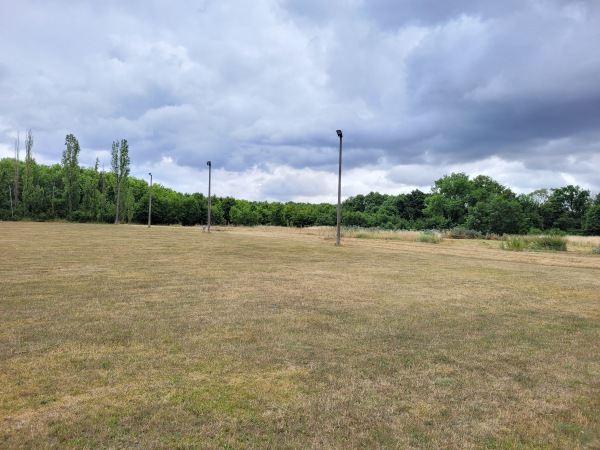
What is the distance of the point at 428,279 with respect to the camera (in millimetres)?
12672

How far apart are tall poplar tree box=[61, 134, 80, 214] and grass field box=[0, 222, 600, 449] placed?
87.1 metres

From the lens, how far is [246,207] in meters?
126

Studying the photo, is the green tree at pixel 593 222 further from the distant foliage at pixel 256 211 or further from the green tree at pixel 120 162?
the green tree at pixel 120 162

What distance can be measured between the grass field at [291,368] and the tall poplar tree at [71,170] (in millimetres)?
87081

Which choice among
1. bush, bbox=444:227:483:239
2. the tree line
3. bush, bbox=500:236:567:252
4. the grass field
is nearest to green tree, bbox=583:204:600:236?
the tree line

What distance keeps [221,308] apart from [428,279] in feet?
24.5

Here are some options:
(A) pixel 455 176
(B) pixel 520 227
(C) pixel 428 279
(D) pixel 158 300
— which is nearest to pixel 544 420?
(D) pixel 158 300

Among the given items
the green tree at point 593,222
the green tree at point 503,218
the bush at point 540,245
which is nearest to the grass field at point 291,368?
the bush at point 540,245

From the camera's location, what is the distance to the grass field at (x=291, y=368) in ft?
11.0

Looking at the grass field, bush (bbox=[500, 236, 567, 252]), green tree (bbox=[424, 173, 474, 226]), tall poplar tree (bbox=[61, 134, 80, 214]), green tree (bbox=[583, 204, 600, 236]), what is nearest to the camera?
the grass field

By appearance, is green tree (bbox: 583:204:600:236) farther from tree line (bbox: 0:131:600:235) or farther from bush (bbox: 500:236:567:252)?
bush (bbox: 500:236:567:252)

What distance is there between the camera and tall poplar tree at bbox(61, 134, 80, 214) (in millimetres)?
84312

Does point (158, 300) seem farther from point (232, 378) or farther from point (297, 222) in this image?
point (297, 222)

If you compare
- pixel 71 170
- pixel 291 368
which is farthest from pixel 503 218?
pixel 71 170
